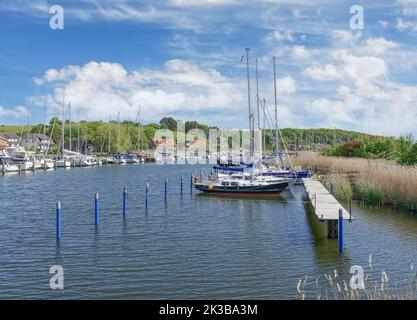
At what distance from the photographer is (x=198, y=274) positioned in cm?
1927

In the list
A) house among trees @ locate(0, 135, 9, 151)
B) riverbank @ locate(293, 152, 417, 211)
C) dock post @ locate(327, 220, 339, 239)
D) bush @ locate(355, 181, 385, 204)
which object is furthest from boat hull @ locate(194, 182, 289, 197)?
house among trees @ locate(0, 135, 9, 151)

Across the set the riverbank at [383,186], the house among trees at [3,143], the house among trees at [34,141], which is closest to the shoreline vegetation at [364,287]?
the riverbank at [383,186]

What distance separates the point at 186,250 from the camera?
23406 millimetres

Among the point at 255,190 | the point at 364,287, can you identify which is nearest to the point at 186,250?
the point at 364,287

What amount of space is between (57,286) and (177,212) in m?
19.4

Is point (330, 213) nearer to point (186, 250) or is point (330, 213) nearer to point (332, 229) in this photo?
point (332, 229)

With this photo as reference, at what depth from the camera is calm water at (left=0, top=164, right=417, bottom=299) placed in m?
17.8

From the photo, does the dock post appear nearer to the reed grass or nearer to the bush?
the reed grass

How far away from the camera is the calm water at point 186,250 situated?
17766 mm

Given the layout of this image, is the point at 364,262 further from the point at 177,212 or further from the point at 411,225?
the point at 177,212
